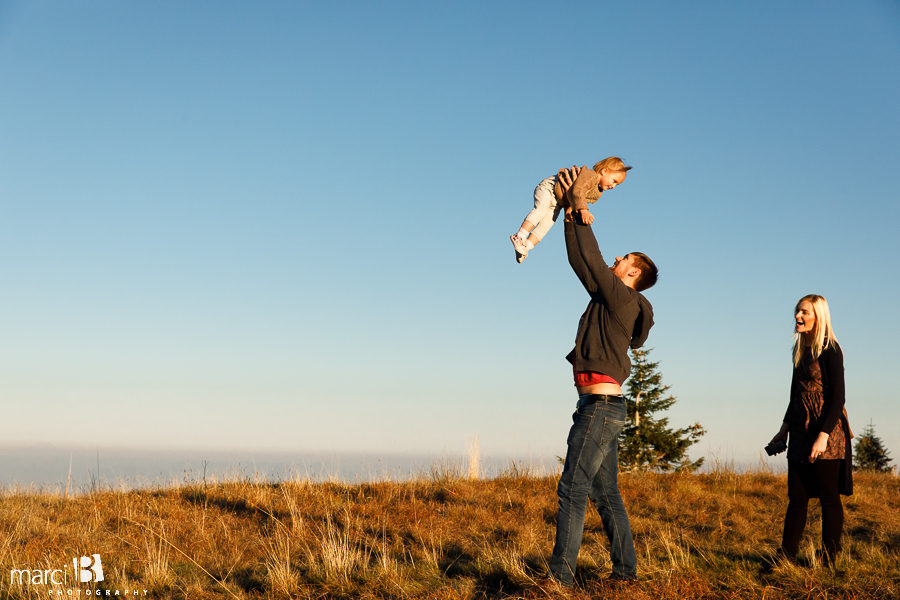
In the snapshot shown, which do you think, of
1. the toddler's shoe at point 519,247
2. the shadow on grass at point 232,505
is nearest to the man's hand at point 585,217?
the toddler's shoe at point 519,247

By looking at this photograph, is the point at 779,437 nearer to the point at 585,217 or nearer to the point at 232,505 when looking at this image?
the point at 585,217

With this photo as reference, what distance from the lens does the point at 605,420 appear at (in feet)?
14.5

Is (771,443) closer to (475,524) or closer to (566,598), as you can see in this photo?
(566,598)

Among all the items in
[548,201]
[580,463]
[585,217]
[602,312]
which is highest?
[548,201]

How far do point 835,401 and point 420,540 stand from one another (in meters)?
4.24

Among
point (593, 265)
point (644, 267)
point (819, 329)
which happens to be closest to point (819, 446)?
point (819, 329)

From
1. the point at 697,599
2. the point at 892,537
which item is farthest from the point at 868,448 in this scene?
the point at 697,599

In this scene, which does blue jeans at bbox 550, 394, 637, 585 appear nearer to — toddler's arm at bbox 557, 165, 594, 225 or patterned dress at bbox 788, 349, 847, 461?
toddler's arm at bbox 557, 165, 594, 225

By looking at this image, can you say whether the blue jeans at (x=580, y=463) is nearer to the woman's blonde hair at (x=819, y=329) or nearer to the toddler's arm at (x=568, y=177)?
the toddler's arm at (x=568, y=177)

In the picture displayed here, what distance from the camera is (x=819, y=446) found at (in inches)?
206

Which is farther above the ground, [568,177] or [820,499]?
[568,177]

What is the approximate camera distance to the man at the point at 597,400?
436 cm

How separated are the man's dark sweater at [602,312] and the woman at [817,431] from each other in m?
1.95
